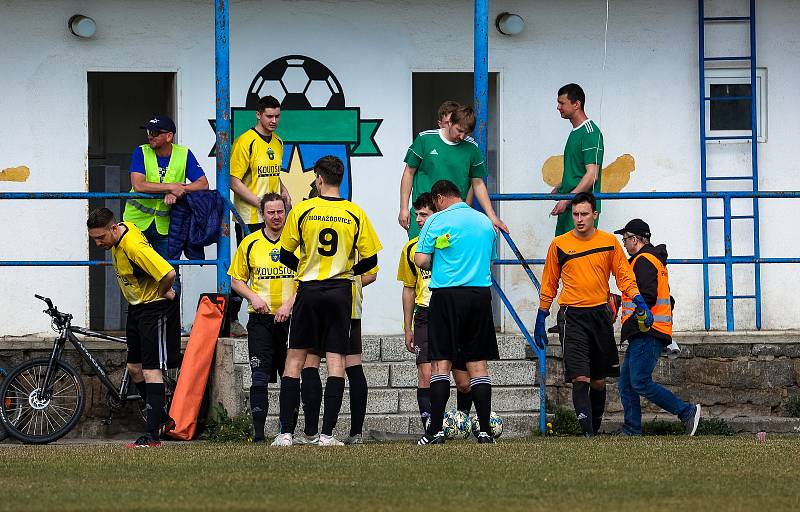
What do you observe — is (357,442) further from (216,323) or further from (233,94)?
(233,94)

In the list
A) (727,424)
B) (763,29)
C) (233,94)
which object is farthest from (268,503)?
(763,29)

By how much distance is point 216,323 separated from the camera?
41.4 feet

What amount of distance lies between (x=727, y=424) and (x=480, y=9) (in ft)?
12.8

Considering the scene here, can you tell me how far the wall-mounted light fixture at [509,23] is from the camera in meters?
14.5

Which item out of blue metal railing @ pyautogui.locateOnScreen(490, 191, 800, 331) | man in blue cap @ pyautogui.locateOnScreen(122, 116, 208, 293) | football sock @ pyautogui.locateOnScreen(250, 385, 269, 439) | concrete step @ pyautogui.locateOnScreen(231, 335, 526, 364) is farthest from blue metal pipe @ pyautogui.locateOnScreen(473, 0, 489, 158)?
football sock @ pyautogui.locateOnScreen(250, 385, 269, 439)

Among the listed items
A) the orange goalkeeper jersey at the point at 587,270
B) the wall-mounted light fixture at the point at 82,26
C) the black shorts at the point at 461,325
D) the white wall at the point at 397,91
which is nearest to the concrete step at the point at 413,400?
the orange goalkeeper jersey at the point at 587,270

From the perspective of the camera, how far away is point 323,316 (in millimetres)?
10625

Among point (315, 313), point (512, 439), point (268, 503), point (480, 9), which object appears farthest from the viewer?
point (480, 9)

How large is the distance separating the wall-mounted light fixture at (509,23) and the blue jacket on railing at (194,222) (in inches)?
131

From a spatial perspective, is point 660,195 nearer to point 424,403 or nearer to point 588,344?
point 588,344

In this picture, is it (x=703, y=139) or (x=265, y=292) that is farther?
(x=703, y=139)

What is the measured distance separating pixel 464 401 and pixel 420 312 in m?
0.72

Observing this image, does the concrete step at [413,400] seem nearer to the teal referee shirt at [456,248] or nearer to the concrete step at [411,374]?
the concrete step at [411,374]

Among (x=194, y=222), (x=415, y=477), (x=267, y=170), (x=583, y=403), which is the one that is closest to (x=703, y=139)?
(x=583, y=403)
